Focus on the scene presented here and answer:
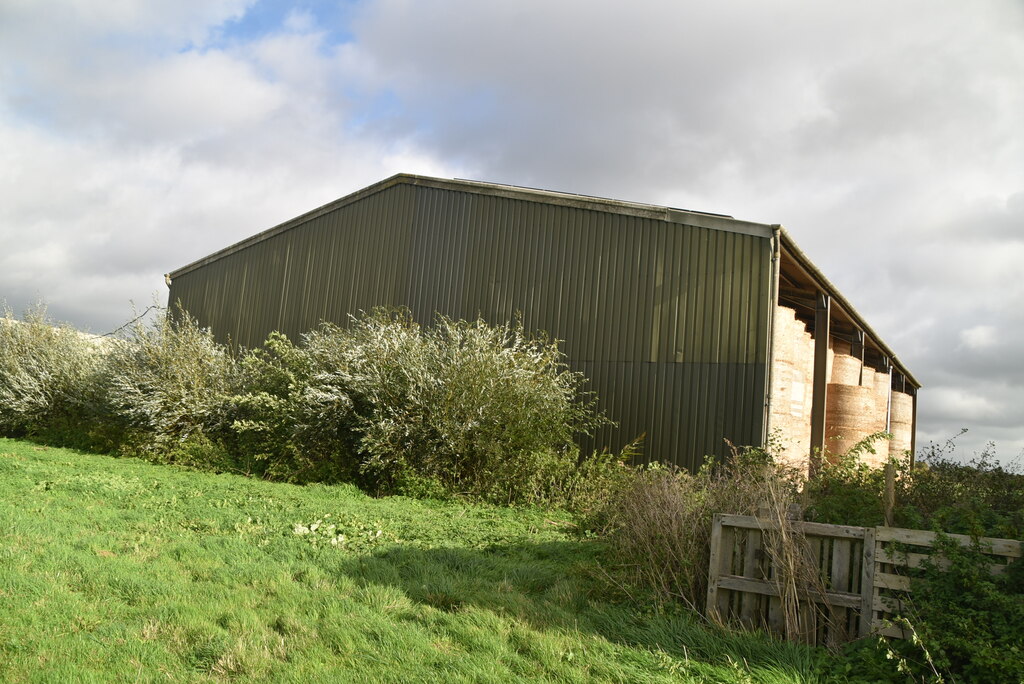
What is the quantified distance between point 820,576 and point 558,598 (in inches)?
84.3

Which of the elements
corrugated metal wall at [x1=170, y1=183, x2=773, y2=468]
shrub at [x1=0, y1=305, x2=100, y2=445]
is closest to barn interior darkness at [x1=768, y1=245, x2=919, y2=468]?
corrugated metal wall at [x1=170, y1=183, x2=773, y2=468]

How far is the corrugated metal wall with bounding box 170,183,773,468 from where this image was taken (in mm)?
13430

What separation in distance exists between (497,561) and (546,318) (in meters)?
8.36

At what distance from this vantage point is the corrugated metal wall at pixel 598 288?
44.1 ft

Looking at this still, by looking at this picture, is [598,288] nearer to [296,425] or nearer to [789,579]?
[296,425]

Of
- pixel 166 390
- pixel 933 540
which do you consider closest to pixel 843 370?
Result: pixel 933 540

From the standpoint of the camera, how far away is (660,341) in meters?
14.3

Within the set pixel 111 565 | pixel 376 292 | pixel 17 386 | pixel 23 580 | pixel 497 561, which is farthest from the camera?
pixel 17 386

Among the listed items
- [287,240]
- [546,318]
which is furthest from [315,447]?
[287,240]

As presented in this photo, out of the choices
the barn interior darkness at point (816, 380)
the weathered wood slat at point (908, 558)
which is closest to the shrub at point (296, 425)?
the barn interior darkness at point (816, 380)

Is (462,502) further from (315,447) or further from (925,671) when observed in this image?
(925,671)

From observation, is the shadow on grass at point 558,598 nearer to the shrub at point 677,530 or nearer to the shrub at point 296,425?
the shrub at point 677,530

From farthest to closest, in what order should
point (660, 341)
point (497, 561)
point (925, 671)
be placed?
point (660, 341) → point (497, 561) → point (925, 671)

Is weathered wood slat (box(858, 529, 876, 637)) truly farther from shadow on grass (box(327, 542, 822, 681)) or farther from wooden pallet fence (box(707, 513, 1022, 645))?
shadow on grass (box(327, 542, 822, 681))
